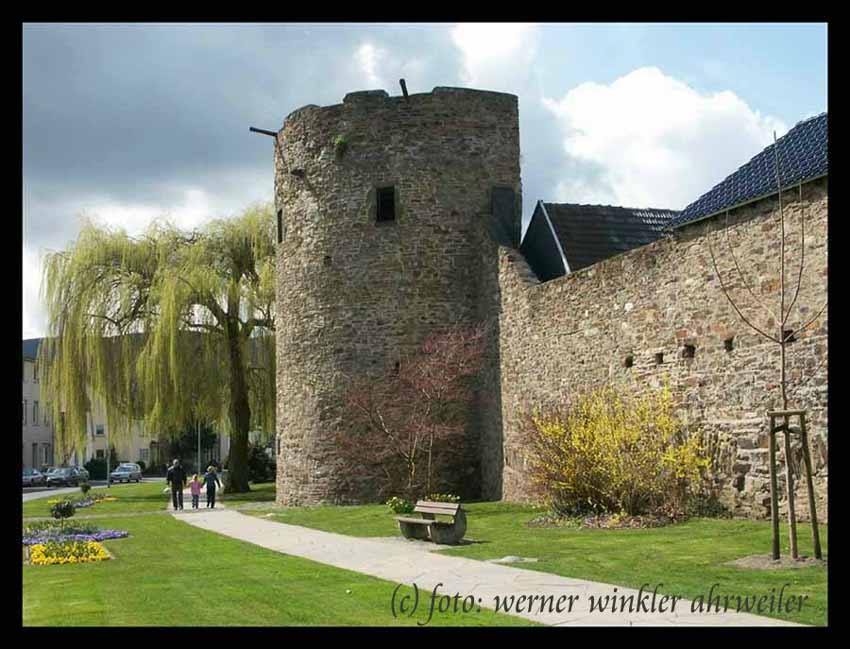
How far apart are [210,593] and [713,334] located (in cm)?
832

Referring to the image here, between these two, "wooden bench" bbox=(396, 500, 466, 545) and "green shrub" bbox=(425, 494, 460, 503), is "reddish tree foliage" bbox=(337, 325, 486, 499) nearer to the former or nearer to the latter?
"green shrub" bbox=(425, 494, 460, 503)

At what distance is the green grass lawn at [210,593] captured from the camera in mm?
8789

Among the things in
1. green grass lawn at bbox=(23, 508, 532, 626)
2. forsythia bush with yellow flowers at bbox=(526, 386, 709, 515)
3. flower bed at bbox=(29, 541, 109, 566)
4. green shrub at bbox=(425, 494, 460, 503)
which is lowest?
→ flower bed at bbox=(29, 541, 109, 566)

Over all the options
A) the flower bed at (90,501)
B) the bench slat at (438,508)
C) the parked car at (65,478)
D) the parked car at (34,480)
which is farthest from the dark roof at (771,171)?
the parked car at (34,480)

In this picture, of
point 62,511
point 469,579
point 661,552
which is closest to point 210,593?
point 469,579

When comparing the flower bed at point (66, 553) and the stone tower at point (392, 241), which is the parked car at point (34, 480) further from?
the flower bed at point (66, 553)

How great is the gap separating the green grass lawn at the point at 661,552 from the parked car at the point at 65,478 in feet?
135

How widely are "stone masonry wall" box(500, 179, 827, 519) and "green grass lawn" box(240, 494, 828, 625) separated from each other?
1.22 meters

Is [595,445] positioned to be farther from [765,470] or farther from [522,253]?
[522,253]

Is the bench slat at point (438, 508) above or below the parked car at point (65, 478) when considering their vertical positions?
above

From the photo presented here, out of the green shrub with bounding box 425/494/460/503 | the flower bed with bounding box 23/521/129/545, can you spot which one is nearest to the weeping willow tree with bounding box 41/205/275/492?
the flower bed with bounding box 23/521/129/545

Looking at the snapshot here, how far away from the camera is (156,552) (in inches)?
618

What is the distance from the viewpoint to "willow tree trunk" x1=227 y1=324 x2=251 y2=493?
32625 millimetres

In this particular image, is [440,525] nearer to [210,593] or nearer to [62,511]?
[210,593]
